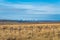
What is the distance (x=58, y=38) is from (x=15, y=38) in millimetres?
3362

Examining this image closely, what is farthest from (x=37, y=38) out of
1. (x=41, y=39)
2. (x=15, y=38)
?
(x=15, y=38)

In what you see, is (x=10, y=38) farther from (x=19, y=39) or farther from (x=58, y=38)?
(x=58, y=38)

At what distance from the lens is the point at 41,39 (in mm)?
18531

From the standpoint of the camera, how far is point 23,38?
61.7 ft

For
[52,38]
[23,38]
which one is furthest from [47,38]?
[23,38]

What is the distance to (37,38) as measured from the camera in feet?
62.3

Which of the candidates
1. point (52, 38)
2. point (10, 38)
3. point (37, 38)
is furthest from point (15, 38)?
point (52, 38)

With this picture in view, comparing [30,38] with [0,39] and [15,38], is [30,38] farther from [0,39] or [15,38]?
[0,39]

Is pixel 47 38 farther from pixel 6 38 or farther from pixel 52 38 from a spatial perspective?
pixel 6 38

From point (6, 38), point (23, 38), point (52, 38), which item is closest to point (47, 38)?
point (52, 38)

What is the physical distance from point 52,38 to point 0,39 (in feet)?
13.2

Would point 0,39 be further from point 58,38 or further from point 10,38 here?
point 58,38

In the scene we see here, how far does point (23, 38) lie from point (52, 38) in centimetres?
226

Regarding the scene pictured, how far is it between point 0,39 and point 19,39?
4.80 feet
